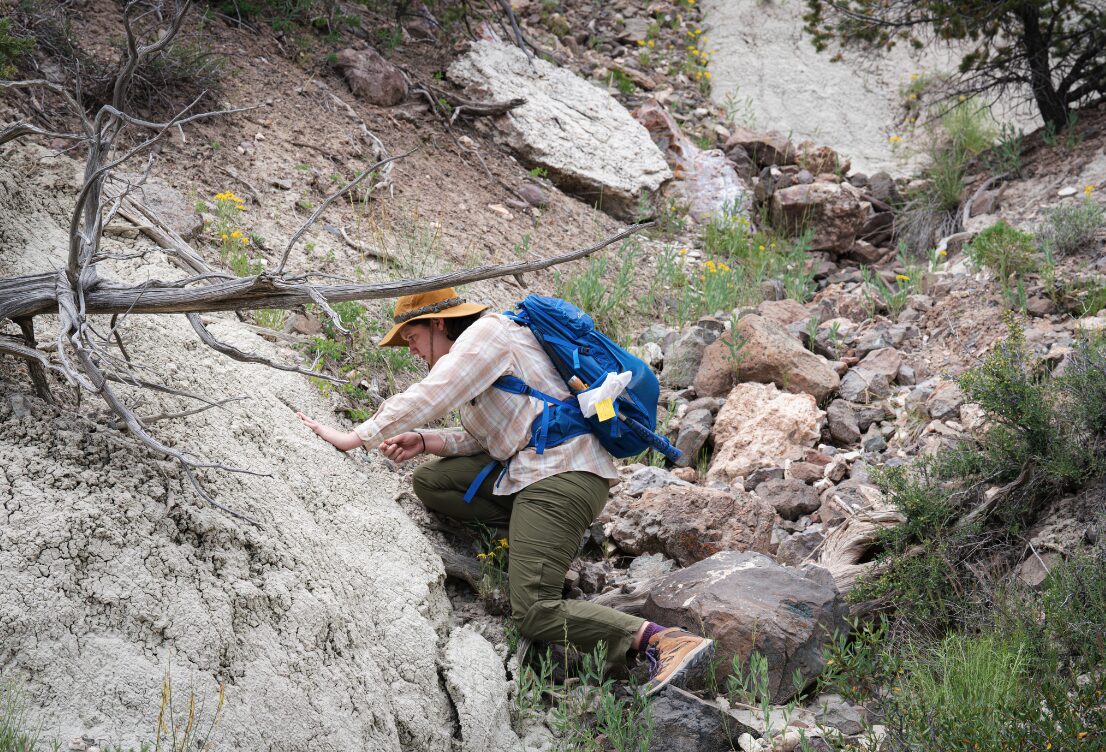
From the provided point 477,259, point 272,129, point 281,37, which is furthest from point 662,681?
point 281,37

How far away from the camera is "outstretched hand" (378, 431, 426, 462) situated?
394cm

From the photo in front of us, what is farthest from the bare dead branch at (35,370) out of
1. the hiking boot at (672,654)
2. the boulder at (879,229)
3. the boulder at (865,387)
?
the boulder at (879,229)

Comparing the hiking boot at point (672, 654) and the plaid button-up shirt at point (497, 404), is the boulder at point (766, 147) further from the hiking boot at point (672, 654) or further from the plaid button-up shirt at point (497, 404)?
the hiking boot at point (672, 654)

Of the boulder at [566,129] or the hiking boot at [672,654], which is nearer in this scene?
the hiking boot at [672,654]

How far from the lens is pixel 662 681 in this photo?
3.42m

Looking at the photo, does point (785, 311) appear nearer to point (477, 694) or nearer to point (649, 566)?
point (649, 566)

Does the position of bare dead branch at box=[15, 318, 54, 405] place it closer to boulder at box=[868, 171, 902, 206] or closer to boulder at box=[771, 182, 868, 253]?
boulder at box=[771, 182, 868, 253]

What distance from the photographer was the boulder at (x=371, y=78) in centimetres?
788

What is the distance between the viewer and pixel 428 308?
394cm

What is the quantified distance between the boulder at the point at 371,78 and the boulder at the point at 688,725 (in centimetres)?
598

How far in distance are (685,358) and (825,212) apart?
3289 mm

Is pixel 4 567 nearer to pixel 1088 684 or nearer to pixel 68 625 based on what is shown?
pixel 68 625

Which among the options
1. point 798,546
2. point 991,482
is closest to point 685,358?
point 798,546

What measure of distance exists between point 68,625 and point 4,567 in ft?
0.75
